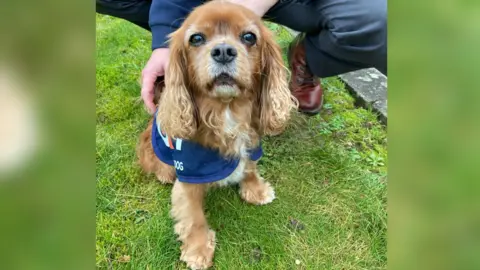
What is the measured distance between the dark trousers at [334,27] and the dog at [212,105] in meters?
0.62

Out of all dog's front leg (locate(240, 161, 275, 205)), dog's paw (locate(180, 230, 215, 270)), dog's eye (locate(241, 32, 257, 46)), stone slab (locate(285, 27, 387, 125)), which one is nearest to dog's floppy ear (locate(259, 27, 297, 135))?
dog's eye (locate(241, 32, 257, 46))

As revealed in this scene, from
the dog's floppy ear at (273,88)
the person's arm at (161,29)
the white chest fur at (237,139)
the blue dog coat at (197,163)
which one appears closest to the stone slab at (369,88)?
the dog's floppy ear at (273,88)

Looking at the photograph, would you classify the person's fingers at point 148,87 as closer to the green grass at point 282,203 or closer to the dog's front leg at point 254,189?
the green grass at point 282,203

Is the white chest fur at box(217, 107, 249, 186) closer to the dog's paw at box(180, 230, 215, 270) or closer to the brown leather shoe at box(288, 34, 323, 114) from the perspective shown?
the dog's paw at box(180, 230, 215, 270)

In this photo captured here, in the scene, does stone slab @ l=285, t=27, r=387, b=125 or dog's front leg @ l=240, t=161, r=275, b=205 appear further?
stone slab @ l=285, t=27, r=387, b=125

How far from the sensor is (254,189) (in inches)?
108

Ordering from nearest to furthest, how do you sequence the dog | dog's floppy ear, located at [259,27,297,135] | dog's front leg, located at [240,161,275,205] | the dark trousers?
1. the dog
2. dog's floppy ear, located at [259,27,297,135]
3. the dark trousers
4. dog's front leg, located at [240,161,275,205]

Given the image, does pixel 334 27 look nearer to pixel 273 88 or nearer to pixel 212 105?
pixel 273 88

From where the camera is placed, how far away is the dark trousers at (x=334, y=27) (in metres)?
2.56

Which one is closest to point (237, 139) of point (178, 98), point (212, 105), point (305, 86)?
point (212, 105)

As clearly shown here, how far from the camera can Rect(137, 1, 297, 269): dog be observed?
2021 mm
